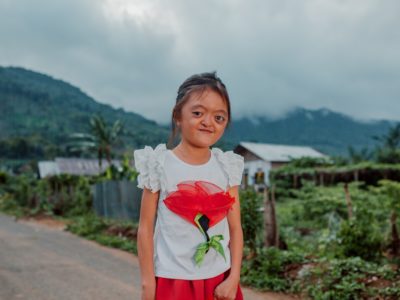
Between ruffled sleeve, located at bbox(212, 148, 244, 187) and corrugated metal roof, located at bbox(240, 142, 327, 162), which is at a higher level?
corrugated metal roof, located at bbox(240, 142, 327, 162)

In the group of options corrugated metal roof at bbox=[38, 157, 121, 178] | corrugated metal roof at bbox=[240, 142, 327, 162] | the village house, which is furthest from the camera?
corrugated metal roof at bbox=[38, 157, 121, 178]

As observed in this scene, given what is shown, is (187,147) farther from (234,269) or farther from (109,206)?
(109,206)

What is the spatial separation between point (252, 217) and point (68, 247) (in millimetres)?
4256

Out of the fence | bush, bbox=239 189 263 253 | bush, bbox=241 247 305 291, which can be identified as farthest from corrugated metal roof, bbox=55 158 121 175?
bush, bbox=241 247 305 291

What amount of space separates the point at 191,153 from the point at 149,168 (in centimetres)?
18

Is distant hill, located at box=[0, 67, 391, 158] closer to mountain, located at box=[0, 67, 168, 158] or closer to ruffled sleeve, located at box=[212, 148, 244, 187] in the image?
mountain, located at box=[0, 67, 168, 158]

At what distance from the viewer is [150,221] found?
1.73 metres

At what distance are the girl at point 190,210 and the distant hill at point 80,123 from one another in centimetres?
4177

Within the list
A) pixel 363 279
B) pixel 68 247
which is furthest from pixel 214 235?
pixel 68 247

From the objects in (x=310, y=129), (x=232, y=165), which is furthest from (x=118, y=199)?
(x=310, y=129)

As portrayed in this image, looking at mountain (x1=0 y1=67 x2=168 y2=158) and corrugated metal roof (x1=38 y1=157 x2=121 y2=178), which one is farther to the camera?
mountain (x1=0 y1=67 x2=168 y2=158)

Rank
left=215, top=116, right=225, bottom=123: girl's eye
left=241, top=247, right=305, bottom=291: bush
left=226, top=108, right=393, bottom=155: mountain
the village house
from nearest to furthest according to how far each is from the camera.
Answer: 1. left=215, top=116, right=225, bottom=123: girl's eye
2. left=241, top=247, right=305, bottom=291: bush
3. the village house
4. left=226, top=108, right=393, bottom=155: mountain

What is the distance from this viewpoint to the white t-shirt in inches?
66.7

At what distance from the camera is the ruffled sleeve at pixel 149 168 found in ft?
5.64
